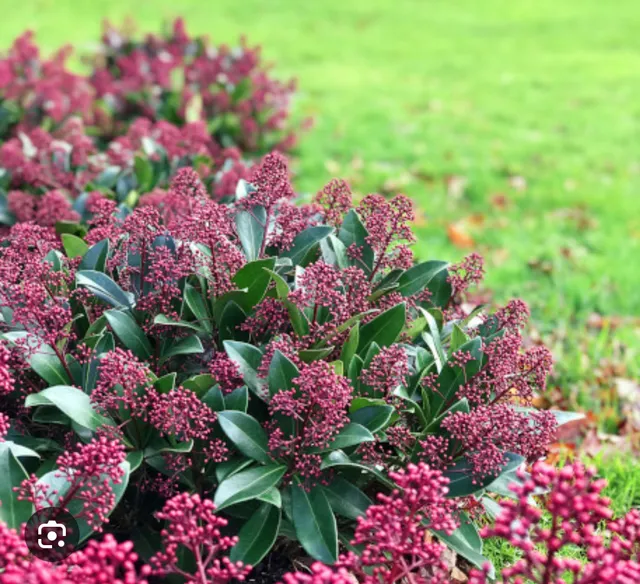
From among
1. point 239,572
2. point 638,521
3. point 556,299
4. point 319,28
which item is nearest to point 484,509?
point 638,521

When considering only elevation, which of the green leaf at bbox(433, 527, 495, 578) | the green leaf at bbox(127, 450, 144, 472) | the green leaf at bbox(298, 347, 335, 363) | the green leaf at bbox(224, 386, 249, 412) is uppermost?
the green leaf at bbox(298, 347, 335, 363)

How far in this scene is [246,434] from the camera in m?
2.03

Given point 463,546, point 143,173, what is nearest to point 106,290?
point 463,546

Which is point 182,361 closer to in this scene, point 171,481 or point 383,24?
point 171,481

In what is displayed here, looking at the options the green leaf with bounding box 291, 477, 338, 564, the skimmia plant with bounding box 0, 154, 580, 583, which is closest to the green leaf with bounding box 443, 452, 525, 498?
the skimmia plant with bounding box 0, 154, 580, 583

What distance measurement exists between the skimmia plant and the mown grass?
1.40m

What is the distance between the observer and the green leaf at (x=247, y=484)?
188 cm

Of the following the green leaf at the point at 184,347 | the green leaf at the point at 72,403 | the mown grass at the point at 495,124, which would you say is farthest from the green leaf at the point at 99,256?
the mown grass at the point at 495,124

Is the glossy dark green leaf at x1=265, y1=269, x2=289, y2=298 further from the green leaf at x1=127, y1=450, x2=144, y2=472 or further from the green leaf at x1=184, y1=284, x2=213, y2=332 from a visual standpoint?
the green leaf at x1=127, y1=450, x2=144, y2=472

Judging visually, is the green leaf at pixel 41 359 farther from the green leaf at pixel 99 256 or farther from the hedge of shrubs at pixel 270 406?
the green leaf at pixel 99 256

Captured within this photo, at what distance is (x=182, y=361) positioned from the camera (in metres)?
2.34

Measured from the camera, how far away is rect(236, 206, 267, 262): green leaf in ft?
8.17

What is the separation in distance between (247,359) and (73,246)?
0.88 meters

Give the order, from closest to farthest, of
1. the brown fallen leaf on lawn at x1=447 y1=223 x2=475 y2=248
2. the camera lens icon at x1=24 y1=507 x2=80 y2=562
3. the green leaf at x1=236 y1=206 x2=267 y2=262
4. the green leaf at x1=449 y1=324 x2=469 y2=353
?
the camera lens icon at x1=24 y1=507 x2=80 y2=562 < the green leaf at x1=449 y1=324 x2=469 y2=353 < the green leaf at x1=236 y1=206 x2=267 y2=262 < the brown fallen leaf on lawn at x1=447 y1=223 x2=475 y2=248
